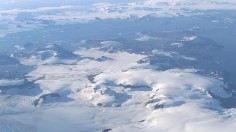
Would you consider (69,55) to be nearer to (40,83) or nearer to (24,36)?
(40,83)

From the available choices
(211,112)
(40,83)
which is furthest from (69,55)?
(211,112)

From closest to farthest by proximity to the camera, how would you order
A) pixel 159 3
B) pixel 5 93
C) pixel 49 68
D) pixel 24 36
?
pixel 5 93 < pixel 49 68 < pixel 24 36 < pixel 159 3

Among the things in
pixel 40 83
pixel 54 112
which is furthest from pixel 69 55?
pixel 54 112

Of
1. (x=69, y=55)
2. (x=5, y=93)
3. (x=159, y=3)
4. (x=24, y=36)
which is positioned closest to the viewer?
(x=5, y=93)

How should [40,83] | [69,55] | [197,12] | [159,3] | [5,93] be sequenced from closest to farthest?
[5,93], [40,83], [69,55], [197,12], [159,3]

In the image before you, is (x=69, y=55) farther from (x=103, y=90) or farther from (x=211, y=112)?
(x=211, y=112)

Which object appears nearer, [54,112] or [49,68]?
[54,112]
